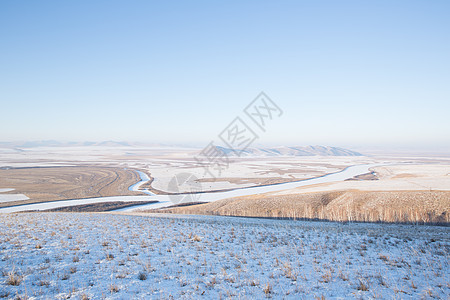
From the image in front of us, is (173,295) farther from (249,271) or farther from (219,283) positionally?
(249,271)

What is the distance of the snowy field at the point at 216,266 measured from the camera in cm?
526

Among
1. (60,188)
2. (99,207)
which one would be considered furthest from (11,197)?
(99,207)

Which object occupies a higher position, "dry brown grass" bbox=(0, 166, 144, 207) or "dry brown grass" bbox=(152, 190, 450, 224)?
"dry brown grass" bbox=(152, 190, 450, 224)

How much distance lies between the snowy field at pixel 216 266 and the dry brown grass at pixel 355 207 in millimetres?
9782

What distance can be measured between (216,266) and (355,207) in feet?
65.4

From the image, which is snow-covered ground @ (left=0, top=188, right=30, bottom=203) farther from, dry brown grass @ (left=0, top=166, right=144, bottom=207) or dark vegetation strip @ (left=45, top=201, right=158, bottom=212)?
dark vegetation strip @ (left=45, top=201, right=158, bottom=212)

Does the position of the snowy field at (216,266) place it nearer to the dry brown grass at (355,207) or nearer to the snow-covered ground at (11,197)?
the dry brown grass at (355,207)

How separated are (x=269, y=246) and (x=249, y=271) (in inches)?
125

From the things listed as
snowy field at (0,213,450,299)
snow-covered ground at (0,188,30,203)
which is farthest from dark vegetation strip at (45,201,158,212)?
snowy field at (0,213,450,299)

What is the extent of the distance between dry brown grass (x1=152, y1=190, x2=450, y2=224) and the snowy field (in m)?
9.78

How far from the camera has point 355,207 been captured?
72.8 feet

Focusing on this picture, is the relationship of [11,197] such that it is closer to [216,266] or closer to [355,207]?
Result: [216,266]

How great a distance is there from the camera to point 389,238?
10383mm

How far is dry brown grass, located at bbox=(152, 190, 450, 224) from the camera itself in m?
18.5
